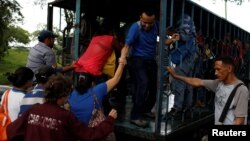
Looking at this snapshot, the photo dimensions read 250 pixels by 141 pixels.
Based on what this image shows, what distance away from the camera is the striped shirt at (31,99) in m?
3.15

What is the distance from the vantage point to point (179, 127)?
13.5 ft

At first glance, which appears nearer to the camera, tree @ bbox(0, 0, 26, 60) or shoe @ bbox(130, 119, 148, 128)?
shoe @ bbox(130, 119, 148, 128)

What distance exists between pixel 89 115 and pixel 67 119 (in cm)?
86

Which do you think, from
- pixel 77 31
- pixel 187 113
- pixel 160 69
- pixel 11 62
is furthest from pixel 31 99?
pixel 11 62

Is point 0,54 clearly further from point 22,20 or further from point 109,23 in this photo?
point 109,23

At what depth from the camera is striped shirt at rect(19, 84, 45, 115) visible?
3152mm

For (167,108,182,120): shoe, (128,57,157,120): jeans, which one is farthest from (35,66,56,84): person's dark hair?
(167,108,182,120): shoe

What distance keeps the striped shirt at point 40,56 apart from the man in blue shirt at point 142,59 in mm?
1139

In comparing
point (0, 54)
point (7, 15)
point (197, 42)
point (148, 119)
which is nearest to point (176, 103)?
point (148, 119)

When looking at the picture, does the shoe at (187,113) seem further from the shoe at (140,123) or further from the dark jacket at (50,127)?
the dark jacket at (50,127)

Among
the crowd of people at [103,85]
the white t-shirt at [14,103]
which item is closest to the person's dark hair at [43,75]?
the crowd of people at [103,85]

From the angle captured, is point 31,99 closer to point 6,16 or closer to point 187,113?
point 187,113

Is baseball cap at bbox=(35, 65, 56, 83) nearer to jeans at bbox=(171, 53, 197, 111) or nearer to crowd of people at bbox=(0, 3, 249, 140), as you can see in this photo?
crowd of people at bbox=(0, 3, 249, 140)

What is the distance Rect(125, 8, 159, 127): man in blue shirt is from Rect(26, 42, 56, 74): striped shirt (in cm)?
114
